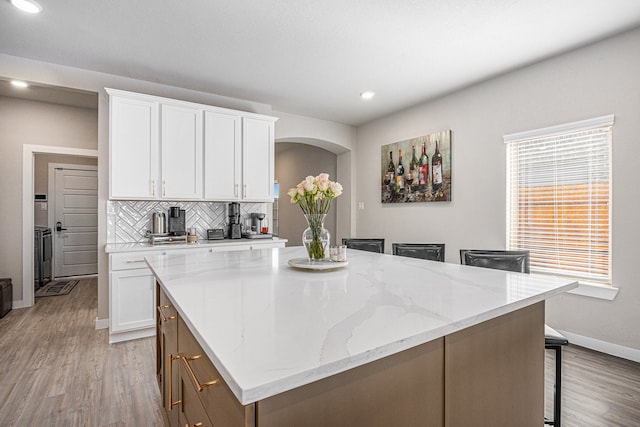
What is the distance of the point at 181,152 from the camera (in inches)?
145

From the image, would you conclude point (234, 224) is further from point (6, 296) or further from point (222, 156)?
point (6, 296)

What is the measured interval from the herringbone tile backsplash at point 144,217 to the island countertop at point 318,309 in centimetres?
210

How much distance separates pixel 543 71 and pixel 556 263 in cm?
182

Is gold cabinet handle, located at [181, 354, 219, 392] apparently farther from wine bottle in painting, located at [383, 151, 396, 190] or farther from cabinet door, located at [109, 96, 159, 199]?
wine bottle in painting, located at [383, 151, 396, 190]

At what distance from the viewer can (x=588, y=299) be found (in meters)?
2.92

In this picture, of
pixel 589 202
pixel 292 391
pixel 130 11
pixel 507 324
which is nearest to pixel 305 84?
pixel 130 11

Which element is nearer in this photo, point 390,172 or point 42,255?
point 390,172

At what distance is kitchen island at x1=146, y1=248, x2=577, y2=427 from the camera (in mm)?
745

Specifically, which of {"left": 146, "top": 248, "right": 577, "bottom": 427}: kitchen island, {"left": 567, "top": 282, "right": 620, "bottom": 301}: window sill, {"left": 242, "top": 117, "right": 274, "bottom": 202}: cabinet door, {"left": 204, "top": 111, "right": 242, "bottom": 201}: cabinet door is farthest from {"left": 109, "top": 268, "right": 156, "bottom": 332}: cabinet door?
{"left": 567, "top": 282, "right": 620, "bottom": 301}: window sill

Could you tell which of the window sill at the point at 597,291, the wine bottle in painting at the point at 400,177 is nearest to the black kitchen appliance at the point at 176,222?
the wine bottle in painting at the point at 400,177

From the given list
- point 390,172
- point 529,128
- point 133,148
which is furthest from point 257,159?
point 529,128

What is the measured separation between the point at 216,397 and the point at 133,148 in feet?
10.4

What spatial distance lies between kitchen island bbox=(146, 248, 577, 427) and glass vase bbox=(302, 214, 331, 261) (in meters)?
0.16

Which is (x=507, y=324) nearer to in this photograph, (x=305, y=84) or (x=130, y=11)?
(x=130, y=11)
